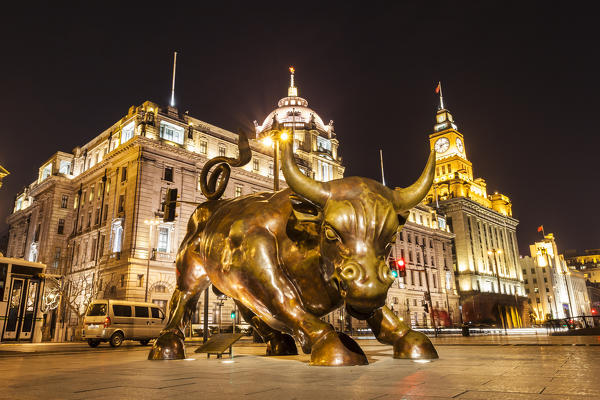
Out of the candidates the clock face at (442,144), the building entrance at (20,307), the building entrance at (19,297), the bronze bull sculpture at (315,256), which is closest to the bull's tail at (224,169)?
the bronze bull sculpture at (315,256)

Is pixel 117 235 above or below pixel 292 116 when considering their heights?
below

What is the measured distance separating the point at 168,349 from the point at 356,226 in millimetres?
3429

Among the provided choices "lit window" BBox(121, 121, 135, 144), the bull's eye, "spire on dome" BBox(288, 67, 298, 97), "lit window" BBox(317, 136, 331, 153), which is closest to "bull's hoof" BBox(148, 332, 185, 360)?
the bull's eye

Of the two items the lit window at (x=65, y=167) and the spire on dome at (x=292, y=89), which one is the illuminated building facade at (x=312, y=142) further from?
the lit window at (x=65, y=167)

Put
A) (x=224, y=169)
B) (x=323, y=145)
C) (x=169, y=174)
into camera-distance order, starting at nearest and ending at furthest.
A: (x=224, y=169) < (x=169, y=174) < (x=323, y=145)

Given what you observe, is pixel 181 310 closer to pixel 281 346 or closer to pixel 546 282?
pixel 281 346

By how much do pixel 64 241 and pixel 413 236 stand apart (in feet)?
154

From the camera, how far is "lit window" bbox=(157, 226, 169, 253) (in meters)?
35.9

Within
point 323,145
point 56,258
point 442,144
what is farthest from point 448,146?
point 56,258

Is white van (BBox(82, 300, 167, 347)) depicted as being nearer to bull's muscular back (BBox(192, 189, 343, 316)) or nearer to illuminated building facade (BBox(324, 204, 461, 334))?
bull's muscular back (BBox(192, 189, 343, 316))

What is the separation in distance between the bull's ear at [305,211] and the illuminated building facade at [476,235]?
225 feet

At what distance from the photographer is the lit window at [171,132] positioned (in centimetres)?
3884

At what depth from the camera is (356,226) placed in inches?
155

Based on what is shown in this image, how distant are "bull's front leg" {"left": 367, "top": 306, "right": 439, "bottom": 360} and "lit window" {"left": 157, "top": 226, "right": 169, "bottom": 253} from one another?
109 ft
